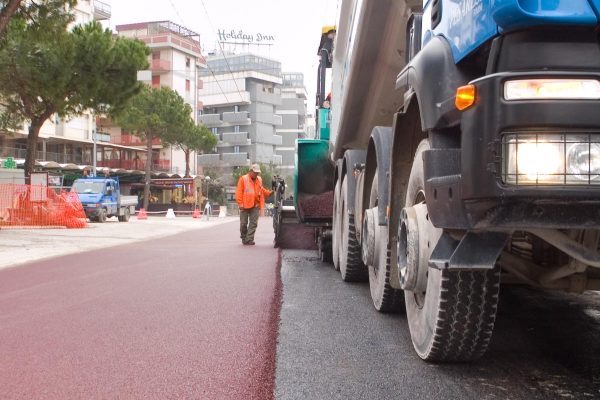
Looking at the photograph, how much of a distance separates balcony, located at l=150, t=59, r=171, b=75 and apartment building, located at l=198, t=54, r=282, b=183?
51.2ft

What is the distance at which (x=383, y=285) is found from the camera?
431 centimetres

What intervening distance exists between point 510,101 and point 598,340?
239 cm

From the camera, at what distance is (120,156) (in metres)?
53.3

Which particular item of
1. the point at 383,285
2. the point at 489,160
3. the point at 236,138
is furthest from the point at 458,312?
the point at 236,138

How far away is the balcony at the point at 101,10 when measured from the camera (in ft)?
177

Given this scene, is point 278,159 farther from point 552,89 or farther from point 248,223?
point 552,89

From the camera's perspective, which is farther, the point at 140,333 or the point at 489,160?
the point at 140,333

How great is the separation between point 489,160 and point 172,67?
65.0 m

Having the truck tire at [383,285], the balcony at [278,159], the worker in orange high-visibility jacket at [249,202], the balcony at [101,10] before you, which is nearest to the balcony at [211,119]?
the balcony at [278,159]

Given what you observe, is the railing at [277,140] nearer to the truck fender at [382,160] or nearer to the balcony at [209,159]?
the balcony at [209,159]

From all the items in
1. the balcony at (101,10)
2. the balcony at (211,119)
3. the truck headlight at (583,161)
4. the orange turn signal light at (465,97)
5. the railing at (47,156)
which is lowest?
the truck headlight at (583,161)

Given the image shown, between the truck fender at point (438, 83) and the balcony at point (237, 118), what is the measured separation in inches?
3059

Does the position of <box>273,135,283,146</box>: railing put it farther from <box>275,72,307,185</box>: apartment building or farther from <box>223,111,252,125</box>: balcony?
<box>223,111,252,125</box>: balcony

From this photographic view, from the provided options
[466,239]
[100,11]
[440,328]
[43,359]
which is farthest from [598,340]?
[100,11]
